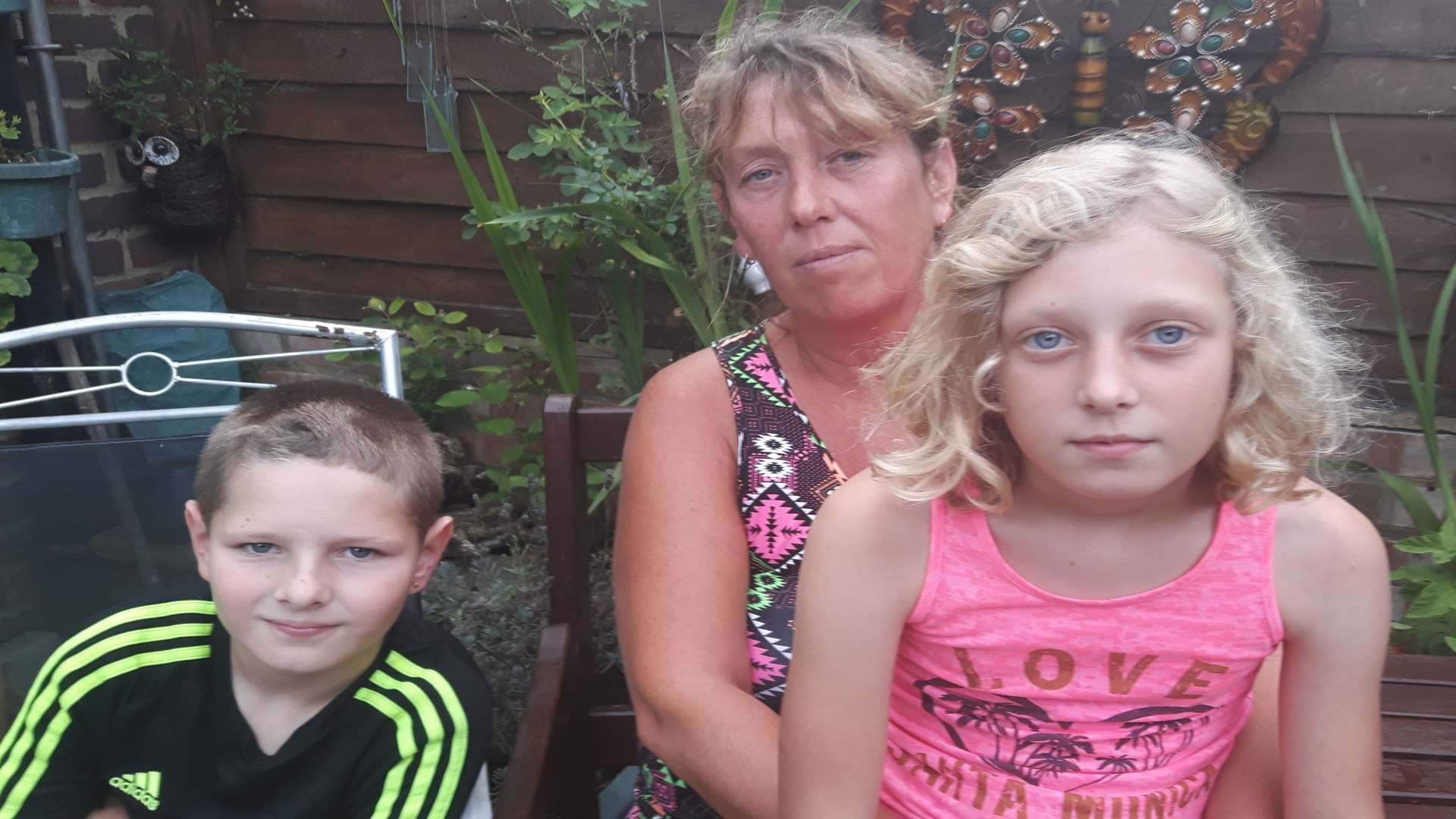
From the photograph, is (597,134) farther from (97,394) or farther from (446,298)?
(97,394)

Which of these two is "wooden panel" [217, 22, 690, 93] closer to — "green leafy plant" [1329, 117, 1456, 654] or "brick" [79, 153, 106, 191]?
"brick" [79, 153, 106, 191]

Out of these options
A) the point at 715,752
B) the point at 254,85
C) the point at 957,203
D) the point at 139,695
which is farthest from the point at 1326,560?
the point at 254,85

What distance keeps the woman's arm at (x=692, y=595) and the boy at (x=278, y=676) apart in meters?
0.24

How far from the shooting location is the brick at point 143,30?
4.01m

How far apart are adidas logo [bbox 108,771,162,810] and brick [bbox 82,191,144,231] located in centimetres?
292

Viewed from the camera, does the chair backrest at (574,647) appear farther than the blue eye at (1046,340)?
Yes

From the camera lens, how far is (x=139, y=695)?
1.46m

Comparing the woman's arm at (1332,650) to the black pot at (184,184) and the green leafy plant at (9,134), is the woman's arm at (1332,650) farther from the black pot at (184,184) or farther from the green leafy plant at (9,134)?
the black pot at (184,184)

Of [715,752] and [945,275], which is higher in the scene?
[945,275]

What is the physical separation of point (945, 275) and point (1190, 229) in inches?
8.5

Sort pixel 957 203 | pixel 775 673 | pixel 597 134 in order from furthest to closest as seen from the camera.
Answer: pixel 597 134 → pixel 957 203 → pixel 775 673

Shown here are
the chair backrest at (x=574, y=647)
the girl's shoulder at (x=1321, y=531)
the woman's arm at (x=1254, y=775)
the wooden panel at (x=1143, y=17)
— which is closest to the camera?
the girl's shoulder at (x=1321, y=531)

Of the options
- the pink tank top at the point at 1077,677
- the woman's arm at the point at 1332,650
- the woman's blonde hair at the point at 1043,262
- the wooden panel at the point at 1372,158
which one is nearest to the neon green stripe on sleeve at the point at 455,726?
the pink tank top at the point at 1077,677

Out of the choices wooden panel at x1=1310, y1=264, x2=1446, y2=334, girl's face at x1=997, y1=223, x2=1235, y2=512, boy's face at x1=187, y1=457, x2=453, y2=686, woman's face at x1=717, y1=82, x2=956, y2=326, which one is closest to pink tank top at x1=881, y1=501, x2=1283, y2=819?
girl's face at x1=997, y1=223, x2=1235, y2=512
